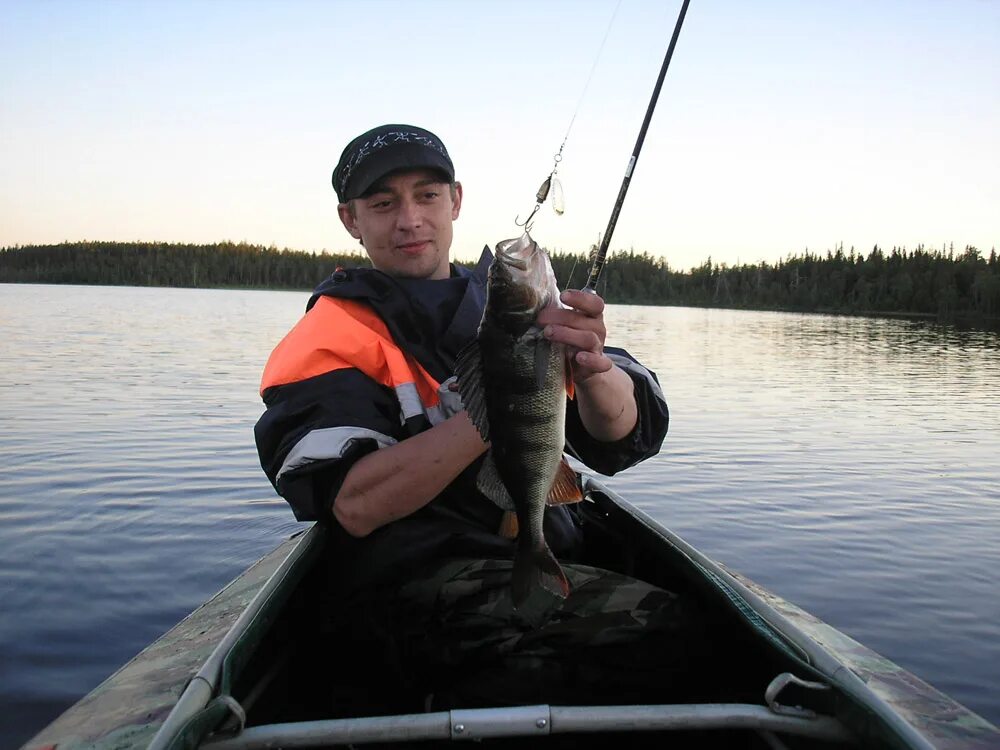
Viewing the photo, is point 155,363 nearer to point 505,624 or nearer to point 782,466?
point 782,466

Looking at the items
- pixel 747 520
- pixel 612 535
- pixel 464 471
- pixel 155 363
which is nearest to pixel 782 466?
pixel 747 520

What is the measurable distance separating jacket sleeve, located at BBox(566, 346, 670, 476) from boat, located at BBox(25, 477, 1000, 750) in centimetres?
62

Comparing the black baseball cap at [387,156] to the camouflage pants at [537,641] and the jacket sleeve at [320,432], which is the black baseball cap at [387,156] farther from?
the camouflage pants at [537,641]

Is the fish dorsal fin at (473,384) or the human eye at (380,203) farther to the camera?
the human eye at (380,203)

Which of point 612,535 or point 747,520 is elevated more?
point 612,535

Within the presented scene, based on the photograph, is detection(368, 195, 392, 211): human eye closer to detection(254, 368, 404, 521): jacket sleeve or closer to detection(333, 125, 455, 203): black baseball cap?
detection(333, 125, 455, 203): black baseball cap

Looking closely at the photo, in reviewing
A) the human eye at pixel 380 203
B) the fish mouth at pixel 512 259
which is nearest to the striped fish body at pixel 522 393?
the fish mouth at pixel 512 259

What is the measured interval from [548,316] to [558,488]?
0.79 meters

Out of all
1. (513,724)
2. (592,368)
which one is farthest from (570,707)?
(592,368)

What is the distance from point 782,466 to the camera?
42.6ft

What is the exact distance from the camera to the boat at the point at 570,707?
2521 millimetres

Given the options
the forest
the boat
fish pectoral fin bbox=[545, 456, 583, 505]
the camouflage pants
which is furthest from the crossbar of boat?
the forest

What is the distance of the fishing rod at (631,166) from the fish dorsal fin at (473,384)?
1.26 metres

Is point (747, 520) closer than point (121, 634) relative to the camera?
No
